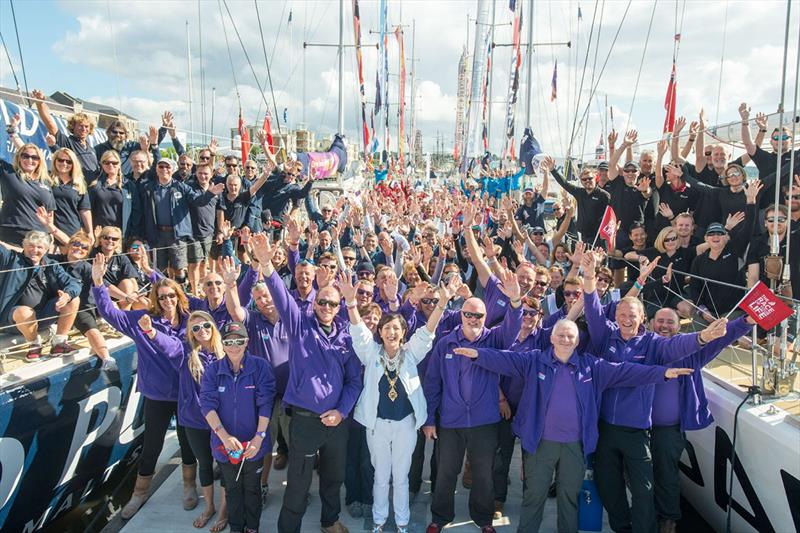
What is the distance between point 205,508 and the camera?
4410mm

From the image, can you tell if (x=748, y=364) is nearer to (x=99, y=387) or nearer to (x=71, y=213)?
(x=99, y=387)

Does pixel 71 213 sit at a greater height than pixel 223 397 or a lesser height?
greater

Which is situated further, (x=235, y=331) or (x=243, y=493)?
(x=243, y=493)

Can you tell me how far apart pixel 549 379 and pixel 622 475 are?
1062 mm

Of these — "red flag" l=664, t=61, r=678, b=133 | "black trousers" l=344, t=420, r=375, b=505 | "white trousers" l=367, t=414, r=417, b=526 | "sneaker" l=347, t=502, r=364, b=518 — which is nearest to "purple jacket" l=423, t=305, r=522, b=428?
"white trousers" l=367, t=414, r=417, b=526

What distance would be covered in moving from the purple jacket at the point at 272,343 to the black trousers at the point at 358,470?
733 mm

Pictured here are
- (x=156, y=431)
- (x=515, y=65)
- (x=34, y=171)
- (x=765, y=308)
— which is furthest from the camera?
(x=515, y=65)

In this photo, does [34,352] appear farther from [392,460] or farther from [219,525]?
[392,460]

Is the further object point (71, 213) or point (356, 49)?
point (356, 49)

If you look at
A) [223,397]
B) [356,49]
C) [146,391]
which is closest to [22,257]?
[146,391]

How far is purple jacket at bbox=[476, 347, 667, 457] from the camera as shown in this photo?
3703 millimetres

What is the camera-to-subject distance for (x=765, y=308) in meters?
3.41

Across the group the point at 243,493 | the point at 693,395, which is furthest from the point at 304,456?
the point at 693,395

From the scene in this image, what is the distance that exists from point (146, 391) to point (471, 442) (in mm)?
2752
